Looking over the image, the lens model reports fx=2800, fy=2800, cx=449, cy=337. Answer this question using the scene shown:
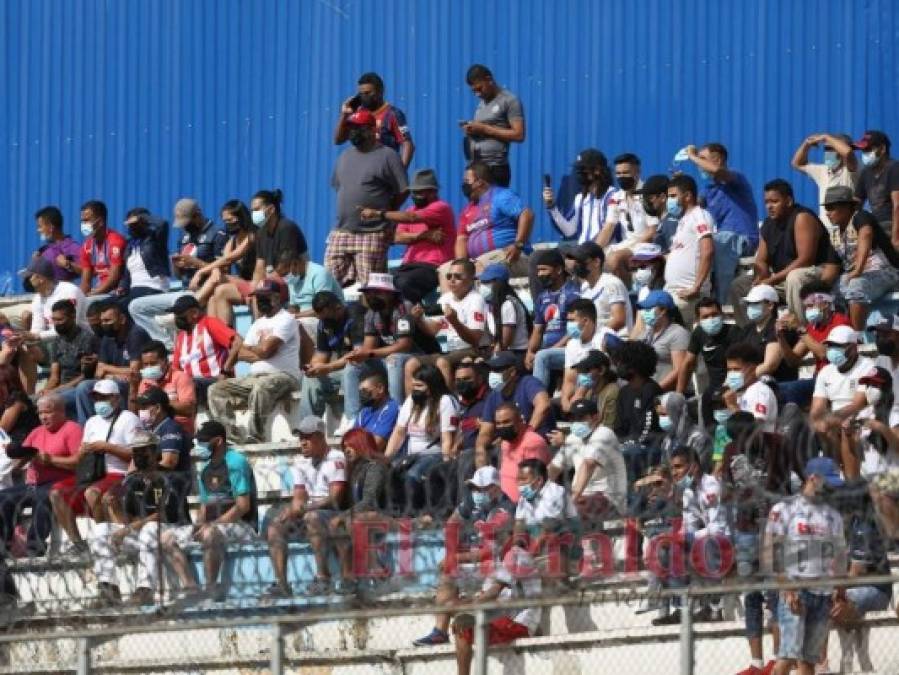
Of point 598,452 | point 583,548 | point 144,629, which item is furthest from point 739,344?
point 144,629

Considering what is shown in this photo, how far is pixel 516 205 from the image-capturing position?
68.6 feet

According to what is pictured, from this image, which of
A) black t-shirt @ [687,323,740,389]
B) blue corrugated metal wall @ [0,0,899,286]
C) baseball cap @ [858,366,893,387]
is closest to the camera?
baseball cap @ [858,366,893,387]

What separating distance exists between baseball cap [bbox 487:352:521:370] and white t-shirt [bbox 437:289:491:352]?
0.96m

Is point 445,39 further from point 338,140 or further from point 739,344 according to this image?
point 739,344

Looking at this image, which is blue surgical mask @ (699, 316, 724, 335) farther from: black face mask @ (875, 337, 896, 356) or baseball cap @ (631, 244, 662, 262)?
black face mask @ (875, 337, 896, 356)

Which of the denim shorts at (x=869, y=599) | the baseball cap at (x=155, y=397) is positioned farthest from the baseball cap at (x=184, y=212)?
the denim shorts at (x=869, y=599)

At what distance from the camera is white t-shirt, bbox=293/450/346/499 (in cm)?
1688

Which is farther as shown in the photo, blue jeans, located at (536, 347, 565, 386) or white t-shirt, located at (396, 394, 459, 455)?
blue jeans, located at (536, 347, 565, 386)

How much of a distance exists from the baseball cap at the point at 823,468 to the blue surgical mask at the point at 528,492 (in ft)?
7.30

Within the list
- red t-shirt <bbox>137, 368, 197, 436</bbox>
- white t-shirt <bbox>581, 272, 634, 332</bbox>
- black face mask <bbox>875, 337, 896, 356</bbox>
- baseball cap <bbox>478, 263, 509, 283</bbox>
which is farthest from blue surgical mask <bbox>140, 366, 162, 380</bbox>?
black face mask <bbox>875, 337, 896, 356</bbox>

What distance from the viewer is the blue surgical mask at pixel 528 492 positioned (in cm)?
1580

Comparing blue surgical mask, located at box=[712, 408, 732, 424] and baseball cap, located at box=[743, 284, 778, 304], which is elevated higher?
baseball cap, located at box=[743, 284, 778, 304]

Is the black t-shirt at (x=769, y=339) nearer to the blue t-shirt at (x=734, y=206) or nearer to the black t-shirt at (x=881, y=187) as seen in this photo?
the black t-shirt at (x=881, y=187)

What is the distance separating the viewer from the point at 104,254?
22.9 m
